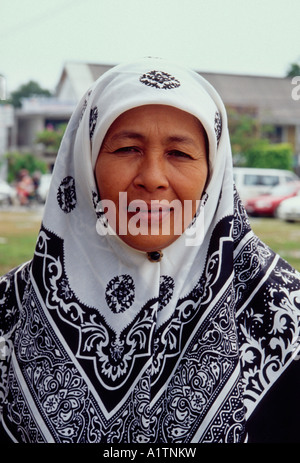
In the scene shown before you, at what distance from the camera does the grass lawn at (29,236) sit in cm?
716

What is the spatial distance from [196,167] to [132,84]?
0.79 ft

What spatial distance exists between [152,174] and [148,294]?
0.92ft

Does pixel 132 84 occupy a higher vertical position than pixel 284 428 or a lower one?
higher

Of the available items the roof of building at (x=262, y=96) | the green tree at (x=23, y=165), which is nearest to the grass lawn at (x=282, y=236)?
the roof of building at (x=262, y=96)

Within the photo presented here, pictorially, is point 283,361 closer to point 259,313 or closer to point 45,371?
point 259,313

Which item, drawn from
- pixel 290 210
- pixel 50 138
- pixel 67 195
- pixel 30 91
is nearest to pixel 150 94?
pixel 67 195

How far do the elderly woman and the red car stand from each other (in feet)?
44.5

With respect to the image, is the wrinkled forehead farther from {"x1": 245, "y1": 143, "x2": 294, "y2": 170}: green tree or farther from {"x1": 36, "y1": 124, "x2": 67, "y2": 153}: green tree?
{"x1": 36, "y1": 124, "x2": 67, "y2": 153}: green tree

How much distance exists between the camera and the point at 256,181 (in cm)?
1603

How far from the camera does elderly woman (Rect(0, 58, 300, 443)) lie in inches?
47.0

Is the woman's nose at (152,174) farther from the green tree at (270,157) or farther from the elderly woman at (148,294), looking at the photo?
the green tree at (270,157)

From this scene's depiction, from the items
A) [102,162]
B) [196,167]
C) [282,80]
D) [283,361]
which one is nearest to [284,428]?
[283,361]

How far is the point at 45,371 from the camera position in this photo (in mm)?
1225

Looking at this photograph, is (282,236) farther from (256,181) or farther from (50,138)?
(50,138)
